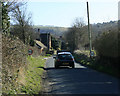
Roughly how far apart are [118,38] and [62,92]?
4761 millimetres

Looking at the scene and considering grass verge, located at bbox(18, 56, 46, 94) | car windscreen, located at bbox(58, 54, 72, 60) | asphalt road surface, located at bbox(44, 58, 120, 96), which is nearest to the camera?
asphalt road surface, located at bbox(44, 58, 120, 96)

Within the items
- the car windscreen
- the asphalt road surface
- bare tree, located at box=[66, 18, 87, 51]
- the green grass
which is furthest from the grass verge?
bare tree, located at box=[66, 18, 87, 51]

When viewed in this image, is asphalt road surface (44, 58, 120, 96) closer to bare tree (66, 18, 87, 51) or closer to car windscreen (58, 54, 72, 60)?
car windscreen (58, 54, 72, 60)

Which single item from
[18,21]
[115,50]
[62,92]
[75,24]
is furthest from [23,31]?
[75,24]

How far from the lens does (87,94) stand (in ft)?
27.1

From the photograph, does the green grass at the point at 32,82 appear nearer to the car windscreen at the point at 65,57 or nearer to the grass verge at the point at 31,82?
the grass verge at the point at 31,82

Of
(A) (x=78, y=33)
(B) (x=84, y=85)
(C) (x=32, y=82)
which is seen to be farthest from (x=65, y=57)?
(A) (x=78, y=33)

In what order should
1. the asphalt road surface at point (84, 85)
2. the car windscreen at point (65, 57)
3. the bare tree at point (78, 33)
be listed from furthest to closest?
the bare tree at point (78, 33), the car windscreen at point (65, 57), the asphalt road surface at point (84, 85)

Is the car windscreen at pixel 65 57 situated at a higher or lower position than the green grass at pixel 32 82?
higher

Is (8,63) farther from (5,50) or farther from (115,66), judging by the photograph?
(115,66)

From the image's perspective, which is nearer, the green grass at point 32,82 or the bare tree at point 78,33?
the green grass at point 32,82

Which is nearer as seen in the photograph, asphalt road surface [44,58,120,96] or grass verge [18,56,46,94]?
asphalt road surface [44,58,120,96]

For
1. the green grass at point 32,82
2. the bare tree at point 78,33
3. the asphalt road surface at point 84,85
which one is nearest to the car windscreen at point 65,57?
the green grass at point 32,82

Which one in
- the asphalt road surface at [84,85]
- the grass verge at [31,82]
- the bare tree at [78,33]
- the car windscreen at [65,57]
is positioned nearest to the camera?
the asphalt road surface at [84,85]
